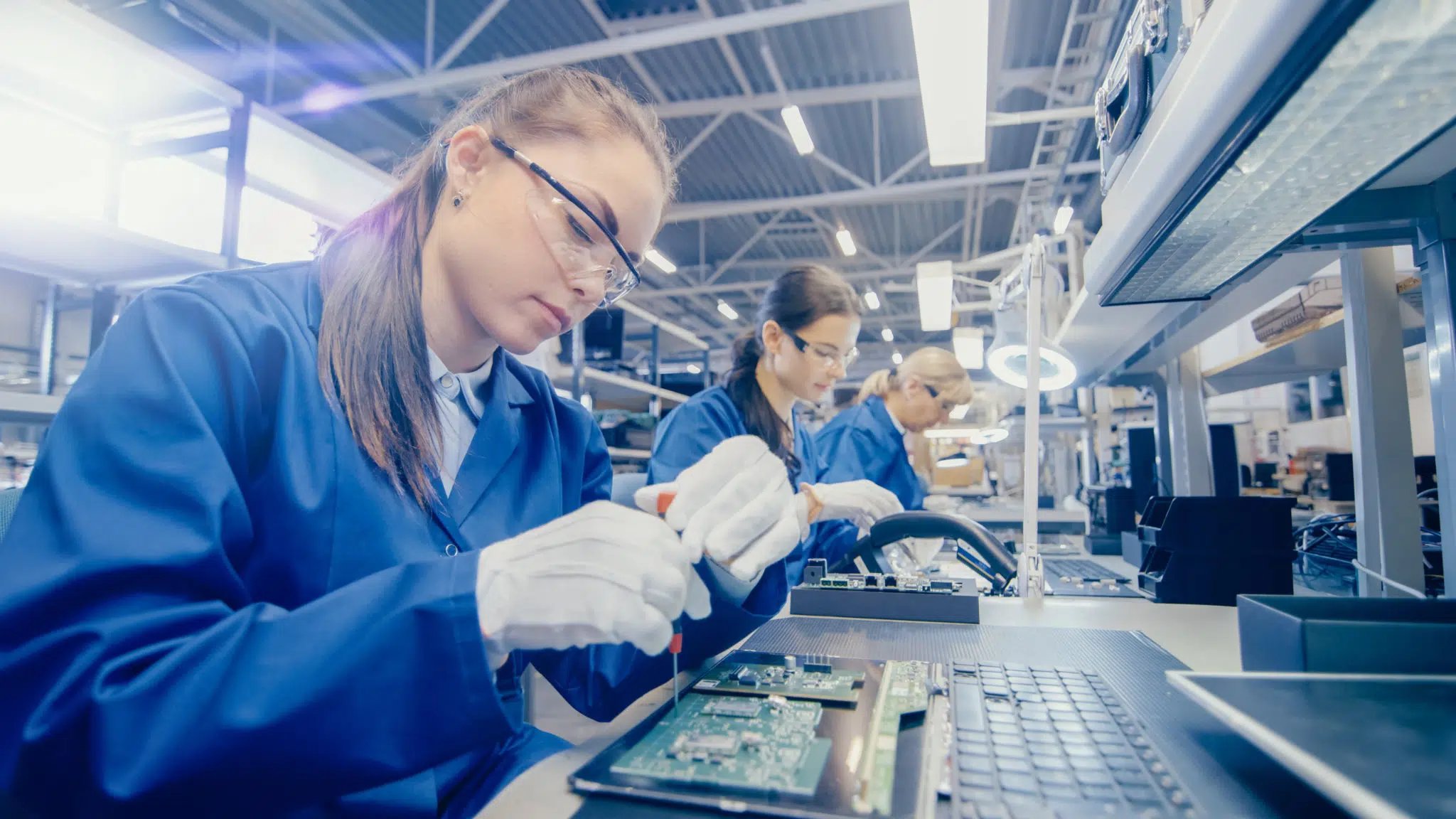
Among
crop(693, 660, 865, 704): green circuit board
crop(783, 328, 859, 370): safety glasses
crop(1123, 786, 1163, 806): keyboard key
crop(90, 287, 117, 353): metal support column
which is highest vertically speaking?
crop(90, 287, 117, 353): metal support column

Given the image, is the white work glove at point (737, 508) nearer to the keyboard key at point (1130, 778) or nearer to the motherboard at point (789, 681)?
the motherboard at point (789, 681)

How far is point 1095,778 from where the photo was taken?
452 millimetres

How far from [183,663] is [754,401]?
5.60 ft

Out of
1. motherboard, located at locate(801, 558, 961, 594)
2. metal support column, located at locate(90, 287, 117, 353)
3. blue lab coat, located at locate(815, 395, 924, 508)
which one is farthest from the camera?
blue lab coat, located at locate(815, 395, 924, 508)

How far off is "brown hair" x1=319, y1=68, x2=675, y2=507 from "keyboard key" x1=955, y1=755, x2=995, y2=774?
1.90 feet

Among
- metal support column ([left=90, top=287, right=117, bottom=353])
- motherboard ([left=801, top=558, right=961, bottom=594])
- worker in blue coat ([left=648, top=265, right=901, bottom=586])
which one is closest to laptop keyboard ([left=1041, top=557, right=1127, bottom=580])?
worker in blue coat ([left=648, top=265, right=901, bottom=586])

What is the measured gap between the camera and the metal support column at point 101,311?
2.38 metres

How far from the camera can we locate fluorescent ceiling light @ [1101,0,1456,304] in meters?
0.45

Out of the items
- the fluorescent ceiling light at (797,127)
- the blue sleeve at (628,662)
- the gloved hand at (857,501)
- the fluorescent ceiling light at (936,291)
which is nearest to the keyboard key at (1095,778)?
the blue sleeve at (628,662)

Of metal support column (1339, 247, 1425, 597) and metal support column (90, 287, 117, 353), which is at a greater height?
metal support column (90, 287, 117, 353)

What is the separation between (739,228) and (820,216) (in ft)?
2.96

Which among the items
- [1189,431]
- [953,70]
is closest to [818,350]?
[953,70]

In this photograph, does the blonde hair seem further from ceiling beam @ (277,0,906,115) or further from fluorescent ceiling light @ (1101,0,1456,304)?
fluorescent ceiling light @ (1101,0,1456,304)

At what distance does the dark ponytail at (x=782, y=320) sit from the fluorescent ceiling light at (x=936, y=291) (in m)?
1.82
